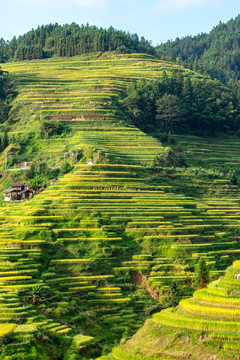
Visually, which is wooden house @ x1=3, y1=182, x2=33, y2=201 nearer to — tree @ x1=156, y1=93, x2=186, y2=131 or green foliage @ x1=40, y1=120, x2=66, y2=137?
green foliage @ x1=40, y1=120, x2=66, y2=137

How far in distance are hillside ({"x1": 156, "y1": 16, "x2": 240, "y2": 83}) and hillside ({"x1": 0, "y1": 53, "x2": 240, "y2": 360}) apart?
80279 mm

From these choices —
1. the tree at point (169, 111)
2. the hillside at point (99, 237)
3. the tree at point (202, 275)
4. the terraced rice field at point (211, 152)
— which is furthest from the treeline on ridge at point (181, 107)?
the tree at point (202, 275)

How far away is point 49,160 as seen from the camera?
60.8 m

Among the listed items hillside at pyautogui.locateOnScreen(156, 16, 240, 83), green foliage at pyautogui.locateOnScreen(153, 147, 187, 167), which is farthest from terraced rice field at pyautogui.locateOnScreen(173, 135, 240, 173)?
hillside at pyautogui.locateOnScreen(156, 16, 240, 83)

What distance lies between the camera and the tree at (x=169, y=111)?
249 ft

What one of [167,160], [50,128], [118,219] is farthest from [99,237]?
[50,128]

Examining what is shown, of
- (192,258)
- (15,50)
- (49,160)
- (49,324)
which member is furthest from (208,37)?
(49,324)

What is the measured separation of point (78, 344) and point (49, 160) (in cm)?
3405

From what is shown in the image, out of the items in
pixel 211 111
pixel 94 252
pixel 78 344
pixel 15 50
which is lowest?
pixel 78 344

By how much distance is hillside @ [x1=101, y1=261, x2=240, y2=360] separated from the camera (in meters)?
23.9

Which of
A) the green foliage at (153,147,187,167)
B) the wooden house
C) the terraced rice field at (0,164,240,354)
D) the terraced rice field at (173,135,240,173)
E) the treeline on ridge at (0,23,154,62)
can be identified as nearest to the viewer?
the terraced rice field at (0,164,240,354)

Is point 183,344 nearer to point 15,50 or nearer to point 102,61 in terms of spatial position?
point 102,61

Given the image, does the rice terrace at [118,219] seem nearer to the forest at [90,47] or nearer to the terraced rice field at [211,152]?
the terraced rice field at [211,152]

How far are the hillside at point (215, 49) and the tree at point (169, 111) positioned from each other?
59388mm
